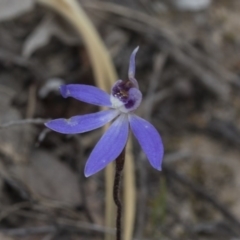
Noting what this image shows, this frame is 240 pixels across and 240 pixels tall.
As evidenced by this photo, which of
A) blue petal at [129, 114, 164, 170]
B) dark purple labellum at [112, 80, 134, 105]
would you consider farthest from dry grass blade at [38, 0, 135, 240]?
blue petal at [129, 114, 164, 170]

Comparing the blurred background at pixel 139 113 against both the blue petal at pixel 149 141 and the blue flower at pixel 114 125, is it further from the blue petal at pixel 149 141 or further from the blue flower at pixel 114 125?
the blue petal at pixel 149 141

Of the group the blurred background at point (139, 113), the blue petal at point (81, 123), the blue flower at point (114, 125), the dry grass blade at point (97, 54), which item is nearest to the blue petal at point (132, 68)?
the blue flower at point (114, 125)

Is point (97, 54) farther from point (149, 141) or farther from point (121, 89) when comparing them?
point (149, 141)

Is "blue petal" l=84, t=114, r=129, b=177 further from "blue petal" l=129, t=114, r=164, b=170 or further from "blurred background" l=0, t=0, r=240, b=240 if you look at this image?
"blurred background" l=0, t=0, r=240, b=240

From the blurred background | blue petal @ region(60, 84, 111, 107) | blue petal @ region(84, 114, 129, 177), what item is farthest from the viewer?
the blurred background

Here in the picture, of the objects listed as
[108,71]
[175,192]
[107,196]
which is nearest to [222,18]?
[108,71]

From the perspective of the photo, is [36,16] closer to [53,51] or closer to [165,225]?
[53,51]

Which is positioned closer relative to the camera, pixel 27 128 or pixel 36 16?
pixel 27 128
